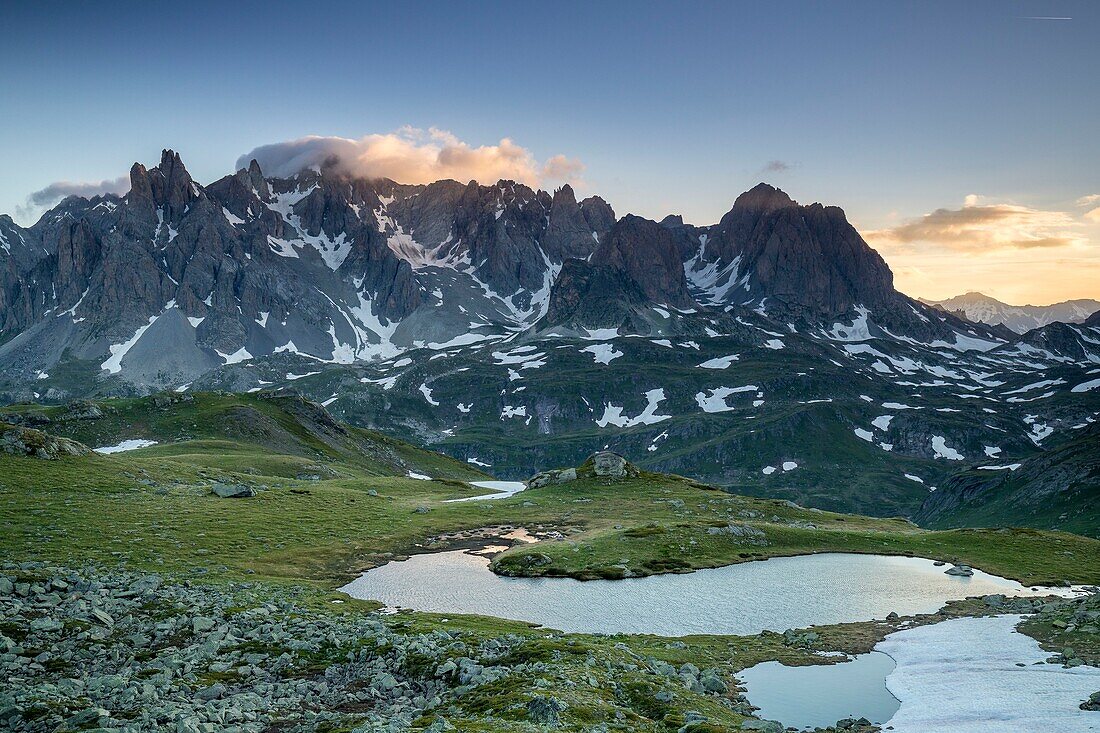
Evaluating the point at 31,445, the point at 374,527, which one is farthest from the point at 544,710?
the point at 31,445

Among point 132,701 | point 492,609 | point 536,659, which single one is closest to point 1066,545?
point 492,609

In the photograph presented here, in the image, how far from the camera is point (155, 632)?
1278 inches

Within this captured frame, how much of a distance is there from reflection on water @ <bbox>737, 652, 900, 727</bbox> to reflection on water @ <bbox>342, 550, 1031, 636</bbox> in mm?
10655

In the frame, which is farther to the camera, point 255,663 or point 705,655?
point 705,655

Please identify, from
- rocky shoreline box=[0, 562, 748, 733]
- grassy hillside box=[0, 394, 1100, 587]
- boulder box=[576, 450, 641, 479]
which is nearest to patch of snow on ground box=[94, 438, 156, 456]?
grassy hillside box=[0, 394, 1100, 587]

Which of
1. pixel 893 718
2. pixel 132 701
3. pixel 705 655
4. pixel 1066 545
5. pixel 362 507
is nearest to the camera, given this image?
pixel 132 701

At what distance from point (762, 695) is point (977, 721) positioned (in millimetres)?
9437

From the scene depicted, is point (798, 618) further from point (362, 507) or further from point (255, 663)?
point (362, 507)

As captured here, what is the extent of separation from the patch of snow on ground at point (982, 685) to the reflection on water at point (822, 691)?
2.91 feet

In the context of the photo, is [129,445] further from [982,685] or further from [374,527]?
[982,685]

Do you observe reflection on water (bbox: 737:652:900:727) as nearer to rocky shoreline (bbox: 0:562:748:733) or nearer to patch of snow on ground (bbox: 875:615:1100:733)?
patch of snow on ground (bbox: 875:615:1100:733)

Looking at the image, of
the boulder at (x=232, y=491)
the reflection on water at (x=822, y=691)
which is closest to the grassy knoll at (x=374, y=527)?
the boulder at (x=232, y=491)

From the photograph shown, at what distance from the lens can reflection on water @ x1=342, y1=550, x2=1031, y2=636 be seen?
171 ft

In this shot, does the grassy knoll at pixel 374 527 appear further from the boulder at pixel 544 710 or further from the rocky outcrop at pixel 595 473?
the boulder at pixel 544 710
